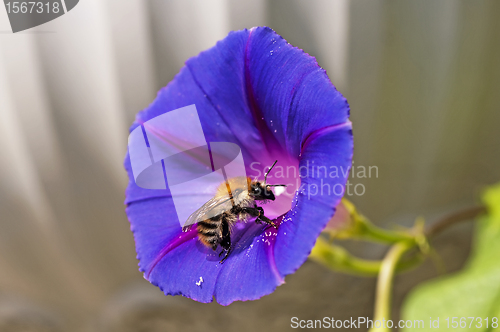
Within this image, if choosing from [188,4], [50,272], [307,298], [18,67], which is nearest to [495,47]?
[188,4]

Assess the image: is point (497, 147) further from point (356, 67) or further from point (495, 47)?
point (356, 67)

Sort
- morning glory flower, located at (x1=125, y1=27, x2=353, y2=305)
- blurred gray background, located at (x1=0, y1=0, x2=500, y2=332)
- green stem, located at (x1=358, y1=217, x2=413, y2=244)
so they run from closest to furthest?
morning glory flower, located at (x1=125, y1=27, x2=353, y2=305)
green stem, located at (x1=358, y1=217, x2=413, y2=244)
blurred gray background, located at (x1=0, y1=0, x2=500, y2=332)

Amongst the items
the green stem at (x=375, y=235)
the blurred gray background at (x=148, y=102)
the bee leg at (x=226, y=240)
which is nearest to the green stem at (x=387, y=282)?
the green stem at (x=375, y=235)

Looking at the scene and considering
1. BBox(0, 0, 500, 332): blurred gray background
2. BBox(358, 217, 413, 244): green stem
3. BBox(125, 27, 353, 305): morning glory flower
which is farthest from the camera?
BBox(0, 0, 500, 332): blurred gray background

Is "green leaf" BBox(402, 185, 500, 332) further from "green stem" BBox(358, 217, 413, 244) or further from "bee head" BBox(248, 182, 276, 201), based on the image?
"bee head" BBox(248, 182, 276, 201)

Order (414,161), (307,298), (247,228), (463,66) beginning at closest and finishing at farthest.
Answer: (247,228) → (463,66) → (414,161) → (307,298)

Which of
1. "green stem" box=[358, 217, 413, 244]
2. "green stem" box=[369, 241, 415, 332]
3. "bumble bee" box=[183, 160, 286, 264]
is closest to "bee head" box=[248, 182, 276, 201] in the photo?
"bumble bee" box=[183, 160, 286, 264]

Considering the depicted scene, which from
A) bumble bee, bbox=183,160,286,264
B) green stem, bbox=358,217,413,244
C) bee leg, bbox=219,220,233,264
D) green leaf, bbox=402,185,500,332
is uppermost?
bumble bee, bbox=183,160,286,264
